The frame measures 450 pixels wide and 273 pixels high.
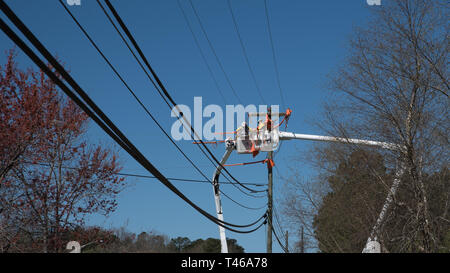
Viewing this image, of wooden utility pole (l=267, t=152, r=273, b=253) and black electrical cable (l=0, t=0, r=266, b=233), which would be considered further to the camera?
wooden utility pole (l=267, t=152, r=273, b=253)

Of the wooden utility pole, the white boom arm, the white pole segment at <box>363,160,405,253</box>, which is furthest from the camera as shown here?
the wooden utility pole

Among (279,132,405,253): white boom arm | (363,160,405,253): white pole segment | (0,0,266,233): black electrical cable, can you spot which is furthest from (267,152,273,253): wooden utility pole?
(0,0,266,233): black electrical cable

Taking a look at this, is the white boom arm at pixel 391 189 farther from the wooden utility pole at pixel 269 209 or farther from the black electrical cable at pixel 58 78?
the black electrical cable at pixel 58 78

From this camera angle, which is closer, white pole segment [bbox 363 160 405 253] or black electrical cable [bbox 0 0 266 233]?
black electrical cable [bbox 0 0 266 233]

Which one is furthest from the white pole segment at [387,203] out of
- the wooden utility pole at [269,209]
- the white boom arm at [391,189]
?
the wooden utility pole at [269,209]

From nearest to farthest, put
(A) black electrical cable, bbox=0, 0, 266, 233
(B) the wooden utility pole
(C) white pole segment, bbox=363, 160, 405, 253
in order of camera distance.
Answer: (A) black electrical cable, bbox=0, 0, 266, 233
(C) white pole segment, bbox=363, 160, 405, 253
(B) the wooden utility pole

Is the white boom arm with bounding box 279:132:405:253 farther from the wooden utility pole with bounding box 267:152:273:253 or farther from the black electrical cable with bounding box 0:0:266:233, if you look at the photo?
the black electrical cable with bounding box 0:0:266:233

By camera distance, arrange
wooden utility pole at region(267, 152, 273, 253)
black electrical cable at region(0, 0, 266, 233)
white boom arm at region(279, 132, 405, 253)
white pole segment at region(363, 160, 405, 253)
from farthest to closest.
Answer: wooden utility pole at region(267, 152, 273, 253), white pole segment at region(363, 160, 405, 253), white boom arm at region(279, 132, 405, 253), black electrical cable at region(0, 0, 266, 233)

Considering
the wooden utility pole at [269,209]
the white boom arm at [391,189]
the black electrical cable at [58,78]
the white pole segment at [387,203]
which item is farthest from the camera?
the wooden utility pole at [269,209]

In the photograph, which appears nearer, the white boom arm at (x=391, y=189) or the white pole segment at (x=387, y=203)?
the white boom arm at (x=391, y=189)

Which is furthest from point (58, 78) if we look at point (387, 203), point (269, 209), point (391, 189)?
point (269, 209)

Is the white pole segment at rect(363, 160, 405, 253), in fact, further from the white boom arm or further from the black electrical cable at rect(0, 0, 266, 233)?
the black electrical cable at rect(0, 0, 266, 233)

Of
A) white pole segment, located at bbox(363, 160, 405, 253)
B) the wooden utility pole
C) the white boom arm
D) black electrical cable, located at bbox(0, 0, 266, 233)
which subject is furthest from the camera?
the wooden utility pole
